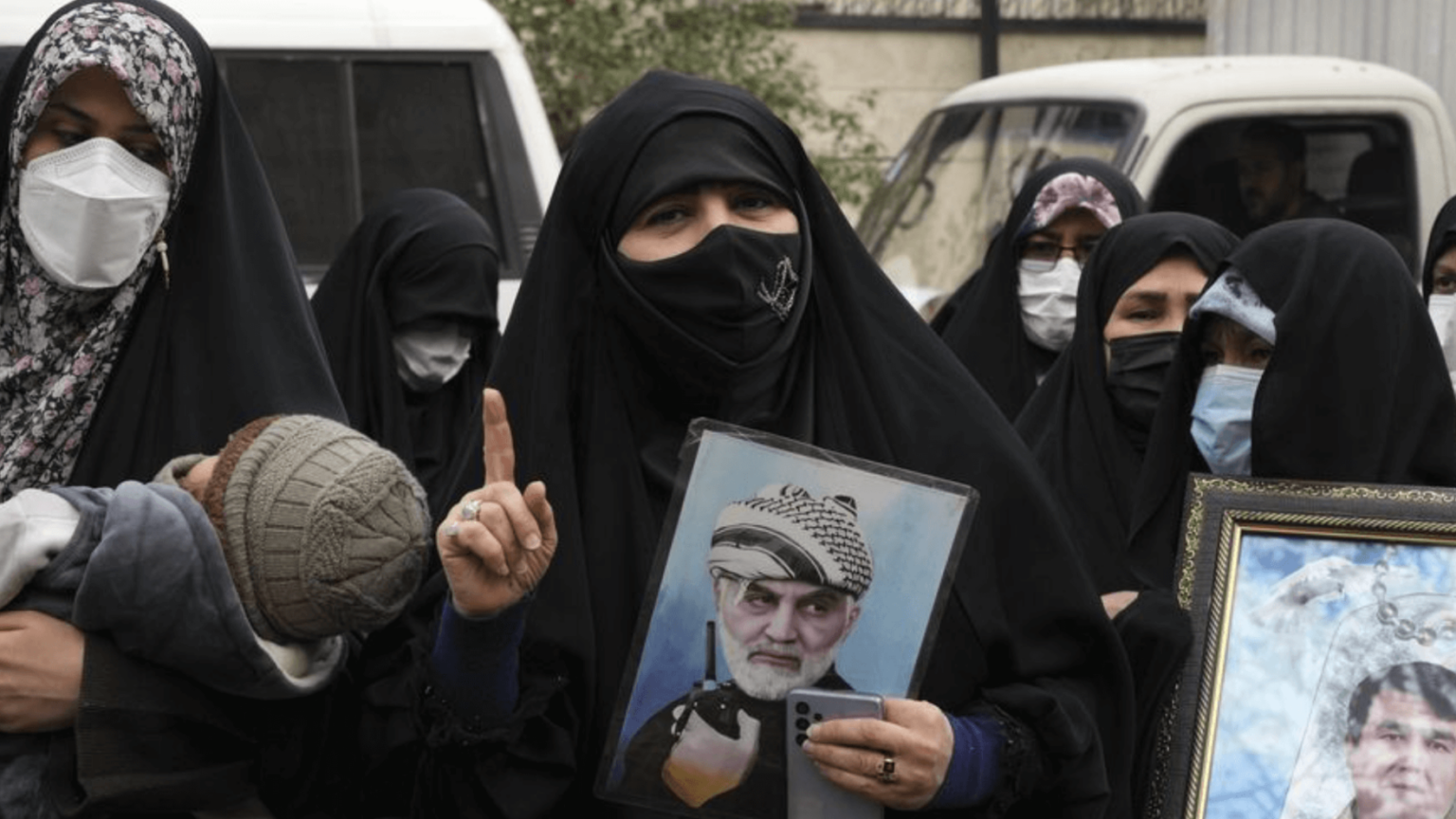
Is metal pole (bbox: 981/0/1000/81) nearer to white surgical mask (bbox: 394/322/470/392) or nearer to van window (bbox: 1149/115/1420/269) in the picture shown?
van window (bbox: 1149/115/1420/269)

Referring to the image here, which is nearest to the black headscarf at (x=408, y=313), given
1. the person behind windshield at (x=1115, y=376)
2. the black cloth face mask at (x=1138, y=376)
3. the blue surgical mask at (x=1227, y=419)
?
the person behind windshield at (x=1115, y=376)

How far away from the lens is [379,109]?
668 centimetres

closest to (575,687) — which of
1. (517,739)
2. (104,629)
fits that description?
(517,739)

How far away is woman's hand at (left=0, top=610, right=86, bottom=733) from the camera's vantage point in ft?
8.64

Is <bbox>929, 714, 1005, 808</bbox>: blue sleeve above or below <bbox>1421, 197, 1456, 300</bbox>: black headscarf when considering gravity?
below

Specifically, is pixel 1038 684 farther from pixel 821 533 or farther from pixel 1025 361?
pixel 1025 361

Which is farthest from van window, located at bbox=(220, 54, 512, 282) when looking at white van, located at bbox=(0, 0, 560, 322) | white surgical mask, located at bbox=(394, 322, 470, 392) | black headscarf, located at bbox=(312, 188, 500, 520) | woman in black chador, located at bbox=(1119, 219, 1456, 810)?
woman in black chador, located at bbox=(1119, 219, 1456, 810)

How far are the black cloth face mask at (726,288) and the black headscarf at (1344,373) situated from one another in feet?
2.59

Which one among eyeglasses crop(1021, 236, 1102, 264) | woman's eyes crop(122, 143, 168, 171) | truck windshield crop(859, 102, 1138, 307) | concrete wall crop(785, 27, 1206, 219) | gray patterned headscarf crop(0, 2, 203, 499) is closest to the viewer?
gray patterned headscarf crop(0, 2, 203, 499)

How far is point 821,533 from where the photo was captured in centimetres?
272

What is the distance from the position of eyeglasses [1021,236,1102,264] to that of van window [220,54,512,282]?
1581 mm

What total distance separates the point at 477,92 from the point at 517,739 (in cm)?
427

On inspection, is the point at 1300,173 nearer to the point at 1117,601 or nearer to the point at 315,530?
the point at 1117,601

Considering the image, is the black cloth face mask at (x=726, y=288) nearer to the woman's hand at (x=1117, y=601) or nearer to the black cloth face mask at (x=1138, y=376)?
the woman's hand at (x=1117, y=601)
